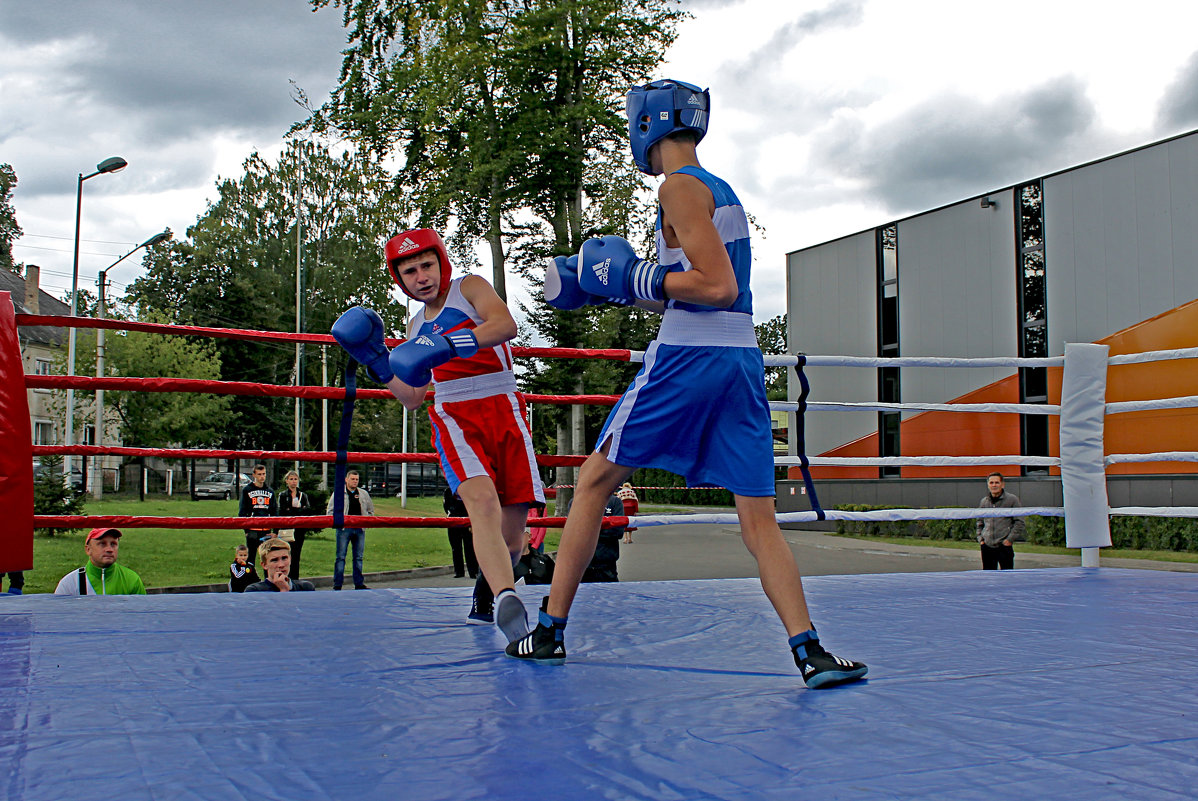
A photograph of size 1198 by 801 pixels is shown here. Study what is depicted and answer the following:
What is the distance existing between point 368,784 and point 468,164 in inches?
668

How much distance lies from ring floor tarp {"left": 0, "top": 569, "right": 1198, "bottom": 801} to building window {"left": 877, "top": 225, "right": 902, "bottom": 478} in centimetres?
1562

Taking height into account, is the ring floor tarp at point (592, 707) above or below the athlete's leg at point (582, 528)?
below

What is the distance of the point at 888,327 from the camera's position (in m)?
18.2

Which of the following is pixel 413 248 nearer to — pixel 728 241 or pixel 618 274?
pixel 618 274

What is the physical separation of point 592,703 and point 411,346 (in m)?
1.08

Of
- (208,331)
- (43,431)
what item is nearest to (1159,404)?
(208,331)

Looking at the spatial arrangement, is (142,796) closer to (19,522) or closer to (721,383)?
(721,383)

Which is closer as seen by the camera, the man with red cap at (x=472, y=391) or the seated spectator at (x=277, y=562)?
the man with red cap at (x=472, y=391)

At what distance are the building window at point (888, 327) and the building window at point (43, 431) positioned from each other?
118 feet

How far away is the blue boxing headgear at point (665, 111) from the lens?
83.7 inches

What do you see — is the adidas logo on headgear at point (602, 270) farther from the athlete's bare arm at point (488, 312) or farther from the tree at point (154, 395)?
the tree at point (154, 395)

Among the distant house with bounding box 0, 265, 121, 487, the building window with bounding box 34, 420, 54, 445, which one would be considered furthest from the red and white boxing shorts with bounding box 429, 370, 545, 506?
the building window with bounding box 34, 420, 54, 445

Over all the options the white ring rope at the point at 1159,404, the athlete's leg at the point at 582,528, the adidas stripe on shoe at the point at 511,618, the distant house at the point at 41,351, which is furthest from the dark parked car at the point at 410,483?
the athlete's leg at the point at 582,528

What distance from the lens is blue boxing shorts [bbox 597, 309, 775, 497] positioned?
2.04 metres
